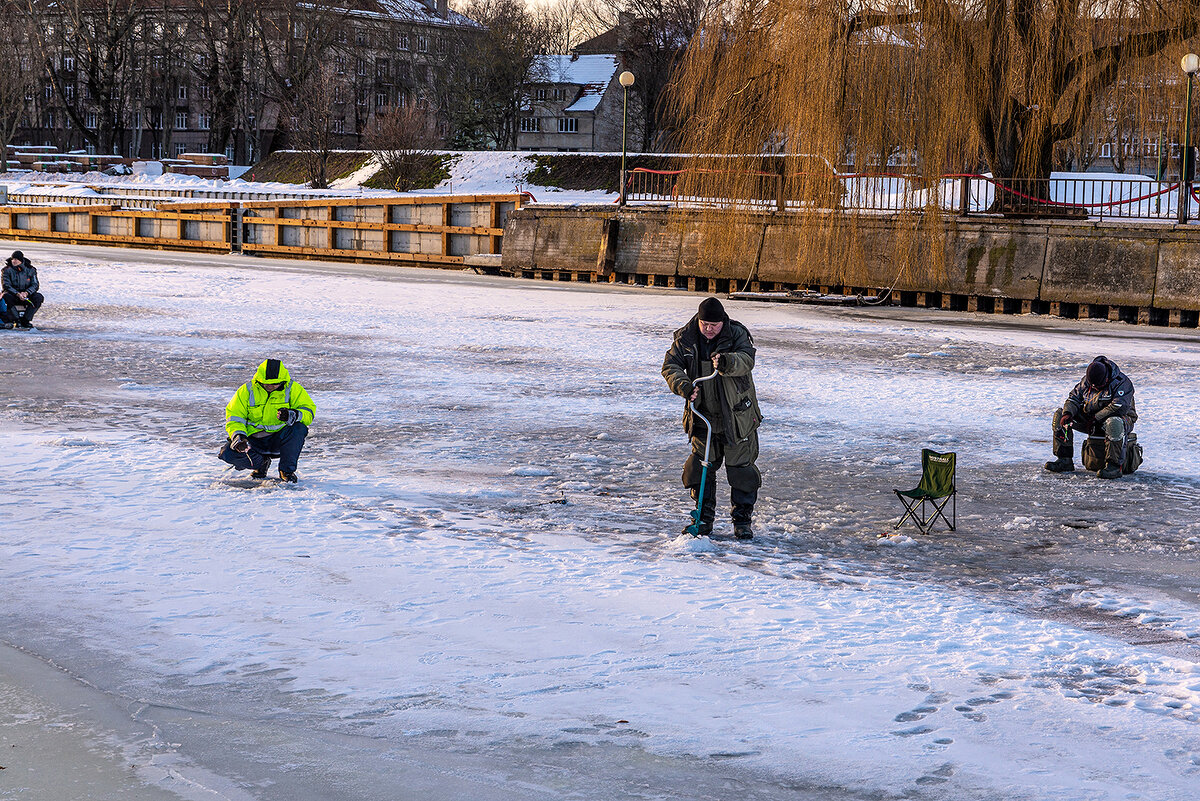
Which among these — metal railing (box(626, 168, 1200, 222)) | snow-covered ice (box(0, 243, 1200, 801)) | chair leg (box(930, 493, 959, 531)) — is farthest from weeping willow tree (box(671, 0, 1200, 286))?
chair leg (box(930, 493, 959, 531))

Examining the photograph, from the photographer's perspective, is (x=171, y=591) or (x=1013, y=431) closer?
(x=171, y=591)

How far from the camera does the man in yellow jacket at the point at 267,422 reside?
8961 millimetres

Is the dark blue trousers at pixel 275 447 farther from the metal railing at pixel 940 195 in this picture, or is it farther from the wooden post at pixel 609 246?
the wooden post at pixel 609 246

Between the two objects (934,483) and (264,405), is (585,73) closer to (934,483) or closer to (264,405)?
(264,405)

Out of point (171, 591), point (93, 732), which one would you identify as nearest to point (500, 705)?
point (93, 732)

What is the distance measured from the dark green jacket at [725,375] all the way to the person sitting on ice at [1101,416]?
3.41 m

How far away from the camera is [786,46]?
23891 millimetres

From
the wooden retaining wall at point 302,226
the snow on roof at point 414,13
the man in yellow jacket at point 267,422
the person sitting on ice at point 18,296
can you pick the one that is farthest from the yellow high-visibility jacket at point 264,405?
the snow on roof at point 414,13

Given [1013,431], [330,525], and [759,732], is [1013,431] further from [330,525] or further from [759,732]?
[759,732]

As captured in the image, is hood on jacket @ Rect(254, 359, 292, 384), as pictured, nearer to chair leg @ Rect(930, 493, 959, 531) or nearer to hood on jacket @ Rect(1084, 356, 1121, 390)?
chair leg @ Rect(930, 493, 959, 531)

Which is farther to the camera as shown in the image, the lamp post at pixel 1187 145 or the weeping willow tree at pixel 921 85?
the weeping willow tree at pixel 921 85

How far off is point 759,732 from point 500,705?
103 centimetres

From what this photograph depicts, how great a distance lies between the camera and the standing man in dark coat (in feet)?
25.4

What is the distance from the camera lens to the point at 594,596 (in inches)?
268
